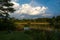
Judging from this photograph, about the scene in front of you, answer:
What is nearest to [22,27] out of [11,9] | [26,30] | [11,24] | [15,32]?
[26,30]

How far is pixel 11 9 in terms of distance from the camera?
1472cm

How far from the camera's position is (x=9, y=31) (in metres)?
12.9

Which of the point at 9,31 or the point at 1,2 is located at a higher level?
the point at 1,2

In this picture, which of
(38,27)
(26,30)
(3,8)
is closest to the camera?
(38,27)

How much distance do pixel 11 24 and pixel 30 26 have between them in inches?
119

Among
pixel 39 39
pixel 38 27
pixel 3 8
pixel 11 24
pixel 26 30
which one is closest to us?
pixel 39 39

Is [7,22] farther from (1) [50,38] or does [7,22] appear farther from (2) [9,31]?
(1) [50,38]

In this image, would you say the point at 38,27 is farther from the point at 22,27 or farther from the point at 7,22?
the point at 7,22

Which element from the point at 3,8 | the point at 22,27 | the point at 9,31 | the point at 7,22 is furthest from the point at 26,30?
the point at 3,8

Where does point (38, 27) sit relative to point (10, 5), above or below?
below

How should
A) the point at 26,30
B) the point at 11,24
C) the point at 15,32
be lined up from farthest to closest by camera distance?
the point at 11,24
the point at 15,32
the point at 26,30

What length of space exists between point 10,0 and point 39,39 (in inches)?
339

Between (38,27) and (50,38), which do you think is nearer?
(50,38)

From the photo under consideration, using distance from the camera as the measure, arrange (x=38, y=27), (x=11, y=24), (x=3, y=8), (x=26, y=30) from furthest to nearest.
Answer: (x=3, y=8) → (x=11, y=24) → (x=26, y=30) → (x=38, y=27)
